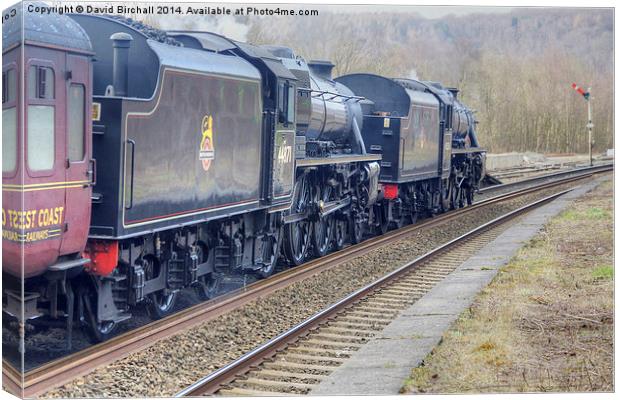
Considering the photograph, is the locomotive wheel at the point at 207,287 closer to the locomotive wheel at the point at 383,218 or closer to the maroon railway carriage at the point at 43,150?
the maroon railway carriage at the point at 43,150

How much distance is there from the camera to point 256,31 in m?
8.97

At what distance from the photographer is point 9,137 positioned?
742 centimetres

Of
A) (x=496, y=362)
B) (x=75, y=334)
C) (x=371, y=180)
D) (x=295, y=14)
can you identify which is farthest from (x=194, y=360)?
(x=371, y=180)

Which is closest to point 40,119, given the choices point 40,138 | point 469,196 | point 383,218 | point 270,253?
point 40,138

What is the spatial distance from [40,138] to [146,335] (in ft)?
8.68

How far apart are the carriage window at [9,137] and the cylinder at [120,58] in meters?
1.77

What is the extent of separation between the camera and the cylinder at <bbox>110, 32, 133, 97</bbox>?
9016 mm

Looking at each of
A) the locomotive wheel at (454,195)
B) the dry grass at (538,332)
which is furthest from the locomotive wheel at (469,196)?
the dry grass at (538,332)

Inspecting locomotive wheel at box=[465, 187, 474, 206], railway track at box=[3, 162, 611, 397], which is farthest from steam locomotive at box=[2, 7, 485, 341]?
locomotive wheel at box=[465, 187, 474, 206]

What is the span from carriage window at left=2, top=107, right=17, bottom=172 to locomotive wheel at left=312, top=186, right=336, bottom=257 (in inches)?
345

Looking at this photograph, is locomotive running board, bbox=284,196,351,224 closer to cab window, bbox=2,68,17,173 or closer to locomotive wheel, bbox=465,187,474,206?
cab window, bbox=2,68,17,173

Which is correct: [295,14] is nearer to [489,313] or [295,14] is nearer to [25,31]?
[25,31]

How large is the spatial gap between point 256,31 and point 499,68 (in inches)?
121

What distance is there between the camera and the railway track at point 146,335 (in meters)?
7.75
